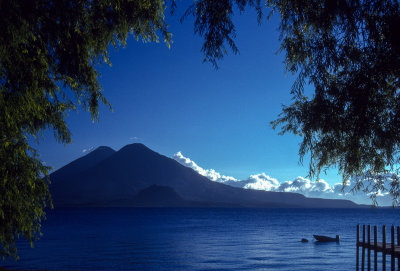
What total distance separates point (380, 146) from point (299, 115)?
2399mm

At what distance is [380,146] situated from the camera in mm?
8648

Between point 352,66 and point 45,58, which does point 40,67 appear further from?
point 352,66

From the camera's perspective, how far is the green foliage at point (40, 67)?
6.38 meters

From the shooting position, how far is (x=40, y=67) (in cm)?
679

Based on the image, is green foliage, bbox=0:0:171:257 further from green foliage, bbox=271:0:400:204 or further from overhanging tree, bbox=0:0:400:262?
green foliage, bbox=271:0:400:204

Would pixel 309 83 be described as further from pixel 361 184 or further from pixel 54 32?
pixel 54 32

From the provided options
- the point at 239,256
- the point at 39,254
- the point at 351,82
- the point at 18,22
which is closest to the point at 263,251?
the point at 239,256

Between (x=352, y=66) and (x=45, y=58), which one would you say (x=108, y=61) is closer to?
(x=45, y=58)

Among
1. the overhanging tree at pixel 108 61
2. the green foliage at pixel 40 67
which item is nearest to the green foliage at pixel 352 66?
the overhanging tree at pixel 108 61

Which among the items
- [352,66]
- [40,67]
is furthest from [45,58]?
[352,66]

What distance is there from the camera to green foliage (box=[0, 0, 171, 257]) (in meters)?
6.38

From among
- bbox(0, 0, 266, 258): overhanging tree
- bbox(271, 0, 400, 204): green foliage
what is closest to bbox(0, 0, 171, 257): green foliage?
bbox(0, 0, 266, 258): overhanging tree

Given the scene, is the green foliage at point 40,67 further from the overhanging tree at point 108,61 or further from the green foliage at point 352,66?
the green foliage at point 352,66

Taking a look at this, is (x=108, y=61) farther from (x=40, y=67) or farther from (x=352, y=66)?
(x=352, y=66)
